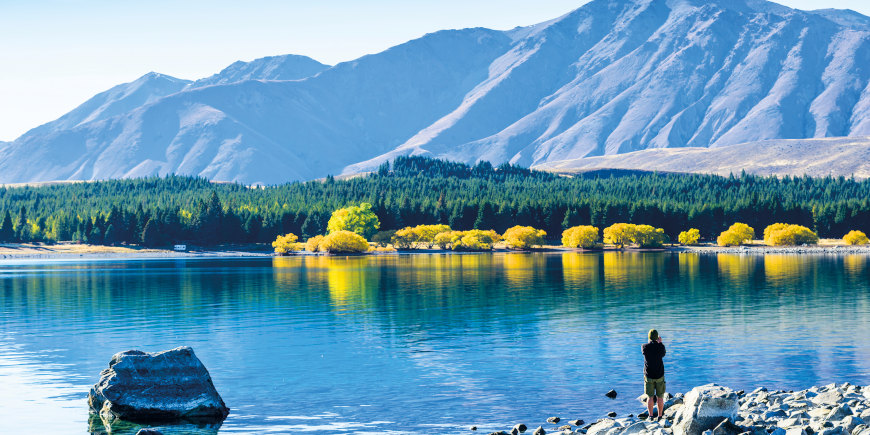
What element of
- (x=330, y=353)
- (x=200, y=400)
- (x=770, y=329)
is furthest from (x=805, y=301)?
(x=200, y=400)

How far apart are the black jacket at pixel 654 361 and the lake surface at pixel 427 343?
3.94 m

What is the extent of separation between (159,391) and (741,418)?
22.8 metres

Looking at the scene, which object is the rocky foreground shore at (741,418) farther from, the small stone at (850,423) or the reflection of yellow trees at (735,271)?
the reflection of yellow trees at (735,271)

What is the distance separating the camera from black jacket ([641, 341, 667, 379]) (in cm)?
3584

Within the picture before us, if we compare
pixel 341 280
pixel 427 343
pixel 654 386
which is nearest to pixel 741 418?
pixel 654 386

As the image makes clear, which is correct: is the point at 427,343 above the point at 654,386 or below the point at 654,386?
below

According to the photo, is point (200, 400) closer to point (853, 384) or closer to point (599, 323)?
point (853, 384)

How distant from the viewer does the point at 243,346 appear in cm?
5966

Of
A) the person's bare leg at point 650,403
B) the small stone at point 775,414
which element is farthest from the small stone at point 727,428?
the person's bare leg at point 650,403

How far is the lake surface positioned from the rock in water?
1229mm

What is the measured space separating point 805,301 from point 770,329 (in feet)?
77.0

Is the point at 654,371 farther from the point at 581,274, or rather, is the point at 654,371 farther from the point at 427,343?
the point at 581,274

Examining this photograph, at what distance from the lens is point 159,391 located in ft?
128

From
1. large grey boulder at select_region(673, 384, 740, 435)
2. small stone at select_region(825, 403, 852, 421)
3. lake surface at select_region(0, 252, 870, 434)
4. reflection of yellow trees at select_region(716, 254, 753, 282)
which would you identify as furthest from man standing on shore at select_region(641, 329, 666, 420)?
reflection of yellow trees at select_region(716, 254, 753, 282)
